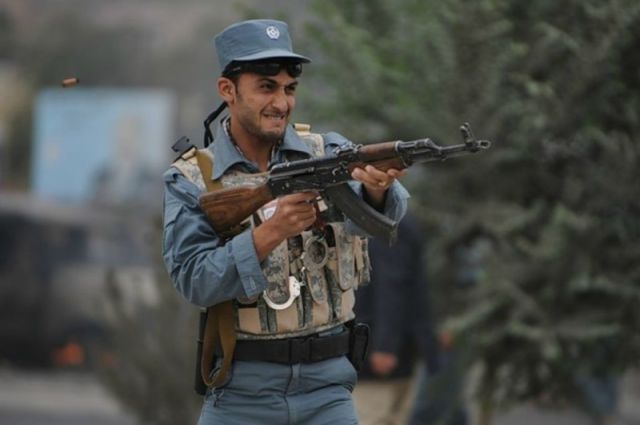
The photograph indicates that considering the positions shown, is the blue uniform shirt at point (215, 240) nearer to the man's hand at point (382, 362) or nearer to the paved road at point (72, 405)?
the man's hand at point (382, 362)

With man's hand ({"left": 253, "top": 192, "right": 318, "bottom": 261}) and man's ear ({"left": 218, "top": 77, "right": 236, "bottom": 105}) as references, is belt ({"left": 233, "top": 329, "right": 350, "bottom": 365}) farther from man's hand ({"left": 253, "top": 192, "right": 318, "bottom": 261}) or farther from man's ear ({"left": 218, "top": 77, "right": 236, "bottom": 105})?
man's ear ({"left": 218, "top": 77, "right": 236, "bottom": 105})

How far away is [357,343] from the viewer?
4602 millimetres

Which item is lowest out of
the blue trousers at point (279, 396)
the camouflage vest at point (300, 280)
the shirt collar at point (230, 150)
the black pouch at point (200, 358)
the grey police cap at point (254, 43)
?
the blue trousers at point (279, 396)

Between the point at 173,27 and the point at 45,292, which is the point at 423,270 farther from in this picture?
the point at 173,27

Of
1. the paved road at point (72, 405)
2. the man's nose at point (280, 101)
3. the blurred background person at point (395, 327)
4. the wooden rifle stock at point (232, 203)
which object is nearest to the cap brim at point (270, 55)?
the man's nose at point (280, 101)

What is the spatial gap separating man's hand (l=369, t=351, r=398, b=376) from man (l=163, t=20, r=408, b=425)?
2.54 meters

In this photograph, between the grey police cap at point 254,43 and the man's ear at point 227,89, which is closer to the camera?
the grey police cap at point 254,43

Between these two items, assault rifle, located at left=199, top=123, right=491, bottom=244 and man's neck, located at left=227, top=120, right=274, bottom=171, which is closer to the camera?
assault rifle, located at left=199, top=123, right=491, bottom=244

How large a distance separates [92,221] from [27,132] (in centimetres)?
174

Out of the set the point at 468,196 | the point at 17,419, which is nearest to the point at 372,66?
the point at 468,196

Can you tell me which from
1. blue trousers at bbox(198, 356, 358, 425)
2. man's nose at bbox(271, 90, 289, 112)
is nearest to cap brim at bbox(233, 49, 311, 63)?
man's nose at bbox(271, 90, 289, 112)

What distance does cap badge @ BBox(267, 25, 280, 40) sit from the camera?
14.6ft

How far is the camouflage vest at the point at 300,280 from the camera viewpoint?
4391 mm

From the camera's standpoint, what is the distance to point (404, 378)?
7.25 m
